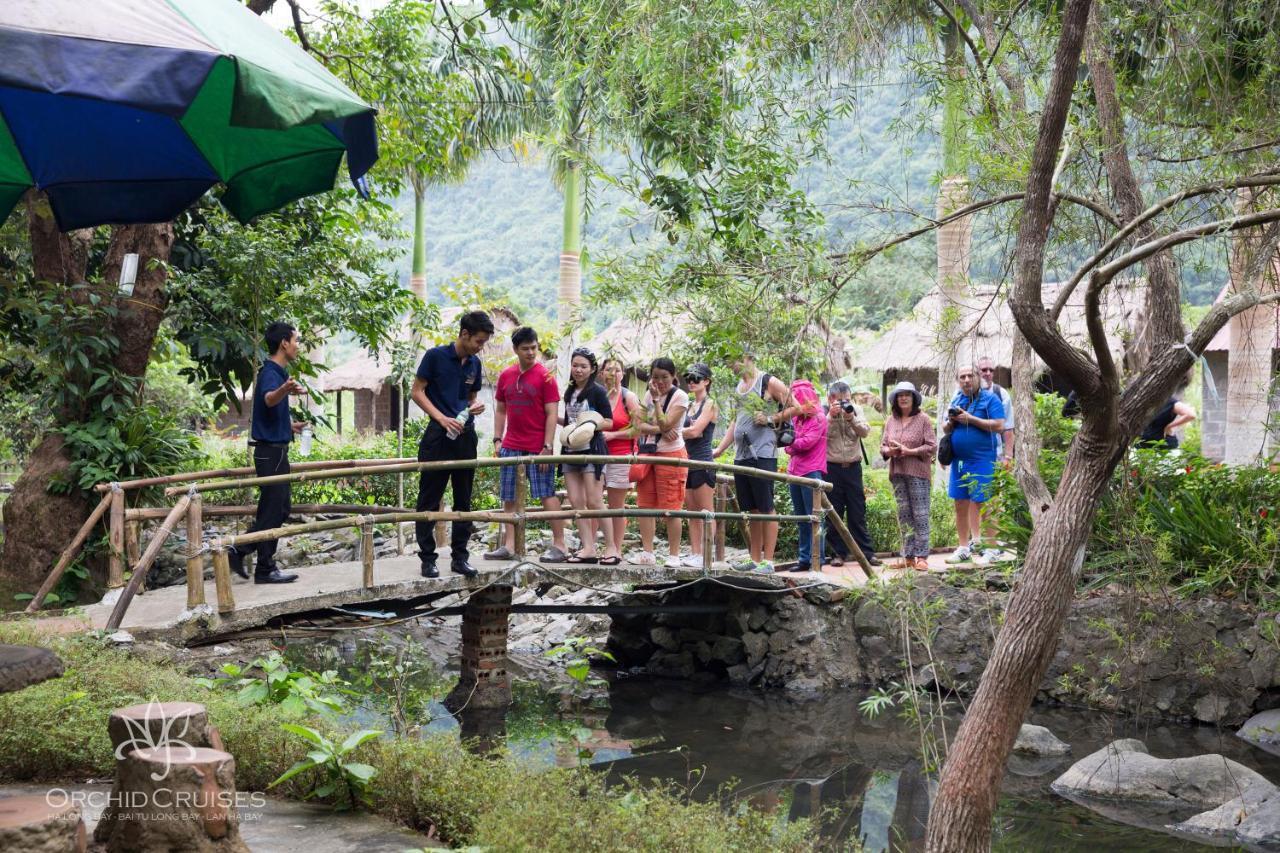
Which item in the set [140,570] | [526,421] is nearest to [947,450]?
[526,421]

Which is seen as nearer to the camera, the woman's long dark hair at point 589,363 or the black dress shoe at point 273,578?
the black dress shoe at point 273,578

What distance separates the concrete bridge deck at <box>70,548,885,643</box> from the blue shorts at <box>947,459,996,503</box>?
131 centimetres

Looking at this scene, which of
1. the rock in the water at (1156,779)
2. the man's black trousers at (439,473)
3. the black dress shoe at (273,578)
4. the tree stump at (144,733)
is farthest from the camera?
the black dress shoe at (273,578)

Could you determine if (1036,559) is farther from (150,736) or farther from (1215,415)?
(1215,415)

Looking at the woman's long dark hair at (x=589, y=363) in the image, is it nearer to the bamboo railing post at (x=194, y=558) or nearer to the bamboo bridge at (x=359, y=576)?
the bamboo bridge at (x=359, y=576)

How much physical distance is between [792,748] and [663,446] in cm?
260

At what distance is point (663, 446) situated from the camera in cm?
922

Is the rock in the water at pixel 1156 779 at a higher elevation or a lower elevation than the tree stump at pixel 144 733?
lower

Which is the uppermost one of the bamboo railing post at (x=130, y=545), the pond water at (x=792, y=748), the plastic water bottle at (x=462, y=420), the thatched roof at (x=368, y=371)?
the thatched roof at (x=368, y=371)

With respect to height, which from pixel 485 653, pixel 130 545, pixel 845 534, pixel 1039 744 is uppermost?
pixel 130 545

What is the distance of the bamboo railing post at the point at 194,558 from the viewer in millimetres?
6910

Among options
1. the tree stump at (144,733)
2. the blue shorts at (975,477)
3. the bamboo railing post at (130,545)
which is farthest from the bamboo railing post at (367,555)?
the blue shorts at (975,477)

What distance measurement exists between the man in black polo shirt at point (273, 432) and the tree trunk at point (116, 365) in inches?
95.1

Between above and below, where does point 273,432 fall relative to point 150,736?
above
